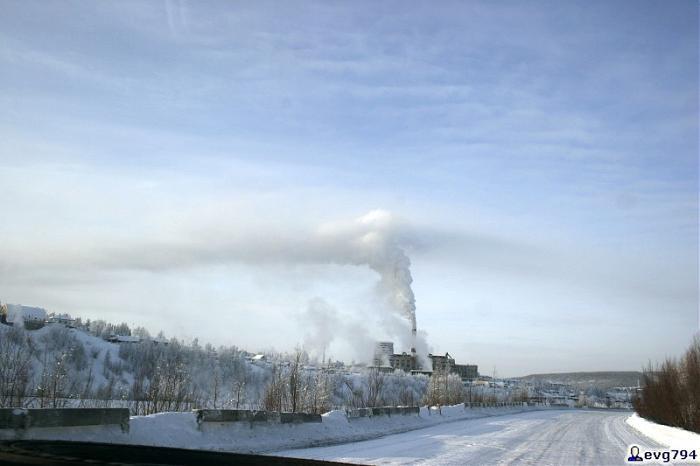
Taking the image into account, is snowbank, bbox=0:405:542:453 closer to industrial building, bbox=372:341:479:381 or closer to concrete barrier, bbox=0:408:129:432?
concrete barrier, bbox=0:408:129:432

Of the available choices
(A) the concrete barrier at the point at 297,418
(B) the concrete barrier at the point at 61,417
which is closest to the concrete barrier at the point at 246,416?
(A) the concrete barrier at the point at 297,418

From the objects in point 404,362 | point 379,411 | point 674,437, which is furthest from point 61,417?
point 404,362

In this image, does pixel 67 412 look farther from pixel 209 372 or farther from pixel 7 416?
pixel 209 372

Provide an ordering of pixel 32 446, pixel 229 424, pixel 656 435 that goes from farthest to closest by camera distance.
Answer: pixel 656 435
pixel 229 424
pixel 32 446

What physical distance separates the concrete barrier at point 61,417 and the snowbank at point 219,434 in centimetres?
14

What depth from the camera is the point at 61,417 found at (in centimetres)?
1423

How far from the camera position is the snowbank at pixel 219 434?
579 inches

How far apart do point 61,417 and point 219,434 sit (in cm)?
472

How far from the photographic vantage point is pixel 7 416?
13.6 metres

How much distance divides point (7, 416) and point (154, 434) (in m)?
3.66

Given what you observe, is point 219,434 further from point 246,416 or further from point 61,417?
point 61,417

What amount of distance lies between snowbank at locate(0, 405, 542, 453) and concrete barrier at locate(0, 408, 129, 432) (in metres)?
0.14

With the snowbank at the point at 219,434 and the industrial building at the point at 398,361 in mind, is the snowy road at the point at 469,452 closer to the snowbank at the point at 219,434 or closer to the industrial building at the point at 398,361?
the snowbank at the point at 219,434

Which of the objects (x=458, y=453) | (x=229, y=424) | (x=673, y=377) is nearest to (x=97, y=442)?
(x=229, y=424)
